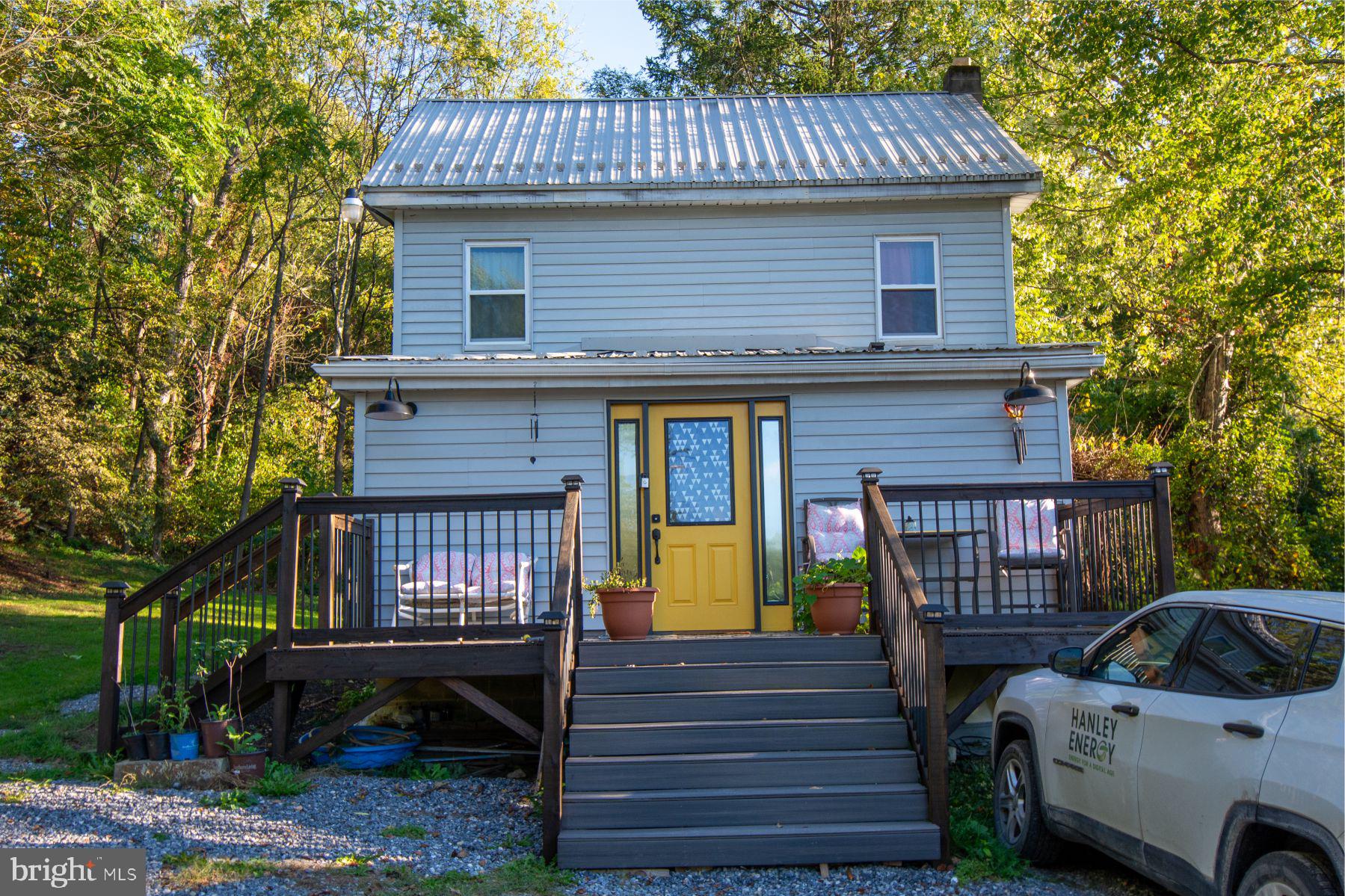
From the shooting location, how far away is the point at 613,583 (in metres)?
8.10

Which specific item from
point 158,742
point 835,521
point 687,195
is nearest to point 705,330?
point 687,195

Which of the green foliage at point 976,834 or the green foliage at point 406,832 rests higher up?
the green foliage at point 406,832

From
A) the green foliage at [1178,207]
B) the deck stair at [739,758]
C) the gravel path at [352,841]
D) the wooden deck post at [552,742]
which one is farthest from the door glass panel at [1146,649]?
the green foliage at [1178,207]

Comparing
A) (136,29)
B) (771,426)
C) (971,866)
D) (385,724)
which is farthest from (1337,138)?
(136,29)

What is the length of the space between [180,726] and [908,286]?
7878 mm

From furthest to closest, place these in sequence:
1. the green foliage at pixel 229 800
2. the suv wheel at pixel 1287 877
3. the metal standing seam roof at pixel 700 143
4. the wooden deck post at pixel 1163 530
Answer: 1. the metal standing seam roof at pixel 700 143
2. the wooden deck post at pixel 1163 530
3. the green foliage at pixel 229 800
4. the suv wheel at pixel 1287 877

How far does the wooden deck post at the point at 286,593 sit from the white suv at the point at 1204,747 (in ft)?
16.4

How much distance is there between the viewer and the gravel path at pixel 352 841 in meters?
5.47

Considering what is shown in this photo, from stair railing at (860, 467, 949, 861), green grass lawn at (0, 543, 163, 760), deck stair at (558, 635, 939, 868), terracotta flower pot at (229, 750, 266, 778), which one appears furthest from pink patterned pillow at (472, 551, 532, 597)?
green grass lawn at (0, 543, 163, 760)

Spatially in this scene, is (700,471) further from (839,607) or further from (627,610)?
(839,607)

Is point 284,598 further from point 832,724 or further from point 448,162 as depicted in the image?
point 448,162

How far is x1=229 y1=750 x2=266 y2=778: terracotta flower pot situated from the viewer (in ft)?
23.2

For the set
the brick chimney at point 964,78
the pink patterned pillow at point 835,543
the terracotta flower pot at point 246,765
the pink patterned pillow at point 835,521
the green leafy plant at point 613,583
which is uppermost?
the brick chimney at point 964,78

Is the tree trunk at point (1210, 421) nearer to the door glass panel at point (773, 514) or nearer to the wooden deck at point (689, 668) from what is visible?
the wooden deck at point (689, 668)
